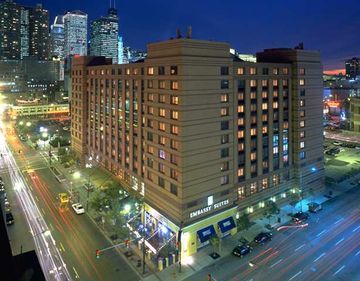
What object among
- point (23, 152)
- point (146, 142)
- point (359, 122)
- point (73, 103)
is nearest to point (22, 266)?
point (146, 142)

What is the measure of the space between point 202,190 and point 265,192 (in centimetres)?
1939

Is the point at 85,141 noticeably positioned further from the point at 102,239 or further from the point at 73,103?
the point at 102,239

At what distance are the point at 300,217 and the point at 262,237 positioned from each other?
12795 millimetres

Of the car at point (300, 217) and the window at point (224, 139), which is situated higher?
the window at point (224, 139)

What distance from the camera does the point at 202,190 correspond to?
56.7 metres

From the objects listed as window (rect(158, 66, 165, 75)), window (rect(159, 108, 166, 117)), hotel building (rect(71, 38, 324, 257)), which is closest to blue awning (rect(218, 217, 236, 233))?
hotel building (rect(71, 38, 324, 257))

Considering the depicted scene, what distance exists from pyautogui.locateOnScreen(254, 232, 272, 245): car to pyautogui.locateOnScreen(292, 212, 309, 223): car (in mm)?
9282

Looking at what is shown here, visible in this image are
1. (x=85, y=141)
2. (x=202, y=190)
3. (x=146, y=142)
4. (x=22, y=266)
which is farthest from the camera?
(x=85, y=141)

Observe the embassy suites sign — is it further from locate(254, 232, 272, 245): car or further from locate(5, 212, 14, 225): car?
locate(5, 212, 14, 225): car

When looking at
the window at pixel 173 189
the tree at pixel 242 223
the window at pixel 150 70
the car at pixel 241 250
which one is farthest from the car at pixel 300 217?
the window at pixel 150 70

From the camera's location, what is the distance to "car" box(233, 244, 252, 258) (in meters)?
54.0

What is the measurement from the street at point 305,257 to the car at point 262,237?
2.62 feet

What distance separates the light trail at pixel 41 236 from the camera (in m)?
49.6

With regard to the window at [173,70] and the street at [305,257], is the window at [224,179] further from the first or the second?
the window at [173,70]
